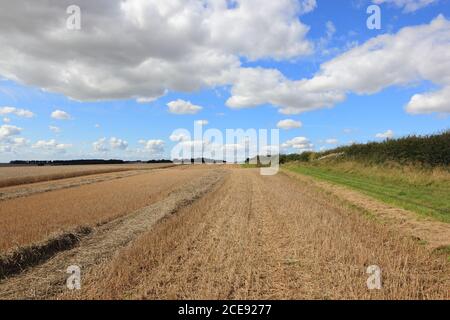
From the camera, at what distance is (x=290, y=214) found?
15906mm

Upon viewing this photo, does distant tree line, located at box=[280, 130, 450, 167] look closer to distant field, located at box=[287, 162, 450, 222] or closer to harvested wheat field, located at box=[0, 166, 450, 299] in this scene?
distant field, located at box=[287, 162, 450, 222]

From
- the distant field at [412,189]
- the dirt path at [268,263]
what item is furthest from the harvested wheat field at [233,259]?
the distant field at [412,189]

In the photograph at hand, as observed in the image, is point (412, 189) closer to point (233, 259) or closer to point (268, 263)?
Answer: point (268, 263)

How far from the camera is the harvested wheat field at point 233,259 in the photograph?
24.3ft

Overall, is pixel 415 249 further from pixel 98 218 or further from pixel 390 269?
pixel 98 218

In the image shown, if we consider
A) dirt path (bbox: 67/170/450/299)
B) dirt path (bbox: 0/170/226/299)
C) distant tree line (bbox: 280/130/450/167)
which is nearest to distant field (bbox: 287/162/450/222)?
distant tree line (bbox: 280/130/450/167)

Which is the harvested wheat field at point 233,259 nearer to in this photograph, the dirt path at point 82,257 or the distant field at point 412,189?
the dirt path at point 82,257

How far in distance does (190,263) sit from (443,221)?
9.07m

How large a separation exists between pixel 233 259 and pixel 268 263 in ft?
2.66

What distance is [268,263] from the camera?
30.1 ft

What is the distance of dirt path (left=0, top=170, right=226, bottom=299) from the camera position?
25.7 feet

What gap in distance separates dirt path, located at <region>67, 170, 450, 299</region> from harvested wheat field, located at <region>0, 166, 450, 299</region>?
0.07 ft

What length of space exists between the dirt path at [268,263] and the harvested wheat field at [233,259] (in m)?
0.02
